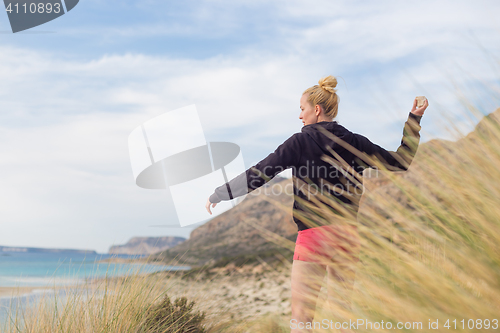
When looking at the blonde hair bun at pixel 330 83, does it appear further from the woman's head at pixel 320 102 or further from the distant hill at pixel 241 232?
the distant hill at pixel 241 232

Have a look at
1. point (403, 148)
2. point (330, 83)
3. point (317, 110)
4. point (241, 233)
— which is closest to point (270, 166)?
point (317, 110)

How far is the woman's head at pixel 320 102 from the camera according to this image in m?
2.29

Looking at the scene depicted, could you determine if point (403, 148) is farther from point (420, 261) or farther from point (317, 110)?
point (420, 261)

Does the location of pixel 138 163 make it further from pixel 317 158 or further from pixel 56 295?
pixel 317 158

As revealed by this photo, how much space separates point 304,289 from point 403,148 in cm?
110

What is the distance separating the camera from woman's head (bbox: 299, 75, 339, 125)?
7.53ft

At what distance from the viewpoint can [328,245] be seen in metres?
2.06

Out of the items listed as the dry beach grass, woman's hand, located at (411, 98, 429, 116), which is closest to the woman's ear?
the dry beach grass

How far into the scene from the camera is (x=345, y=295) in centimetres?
199

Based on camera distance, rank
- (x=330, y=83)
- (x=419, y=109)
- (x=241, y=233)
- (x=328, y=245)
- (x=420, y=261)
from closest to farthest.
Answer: (x=420, y=261) → (x=328, y=245) → (x=330, y=83) → (x=419, y=109) → (x=241, y=233)

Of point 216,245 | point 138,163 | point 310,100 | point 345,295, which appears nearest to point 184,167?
point 138,163

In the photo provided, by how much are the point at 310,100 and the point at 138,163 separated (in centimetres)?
388

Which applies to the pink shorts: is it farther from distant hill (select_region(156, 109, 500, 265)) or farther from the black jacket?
distant hill (select_region(156, 109, 500, 265))

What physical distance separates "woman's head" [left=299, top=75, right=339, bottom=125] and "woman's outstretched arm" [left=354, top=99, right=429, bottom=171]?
229mm
